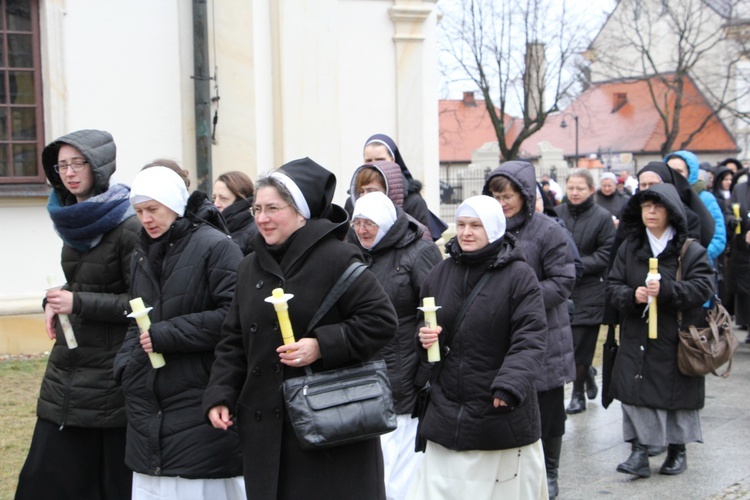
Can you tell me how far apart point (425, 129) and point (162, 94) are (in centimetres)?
377

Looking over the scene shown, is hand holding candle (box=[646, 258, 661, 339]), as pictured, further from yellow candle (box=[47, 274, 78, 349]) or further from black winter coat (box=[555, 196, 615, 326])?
yellow candle (box=[47, 274, 78, 349])

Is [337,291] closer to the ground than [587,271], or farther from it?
farther from it

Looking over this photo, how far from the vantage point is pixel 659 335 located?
7062mm

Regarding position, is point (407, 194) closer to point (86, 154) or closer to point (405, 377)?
point (405, 377)

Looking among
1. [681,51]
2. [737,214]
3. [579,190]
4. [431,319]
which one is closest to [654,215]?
[579,190]

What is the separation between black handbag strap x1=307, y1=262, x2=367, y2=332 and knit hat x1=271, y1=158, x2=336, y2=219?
0.29m

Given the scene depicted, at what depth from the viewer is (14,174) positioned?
1135 cm

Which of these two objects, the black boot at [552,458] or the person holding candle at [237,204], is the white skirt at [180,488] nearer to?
the person holding candle at [237,204]

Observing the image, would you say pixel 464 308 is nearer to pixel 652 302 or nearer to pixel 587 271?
pixel 652 302

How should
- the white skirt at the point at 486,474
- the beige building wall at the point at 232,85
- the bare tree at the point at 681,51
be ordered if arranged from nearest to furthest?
the white skirt at the point at 486,474 → the beige building wall at the point at 232,85 → the bare tree at the point at 681,51

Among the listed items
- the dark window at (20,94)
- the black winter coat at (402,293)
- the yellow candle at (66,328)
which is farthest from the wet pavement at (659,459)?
the dark window at (20,94)

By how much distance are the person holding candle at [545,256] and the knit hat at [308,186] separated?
2.23 metres

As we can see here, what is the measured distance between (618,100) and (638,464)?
210ft

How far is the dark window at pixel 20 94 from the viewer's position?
11328mm
